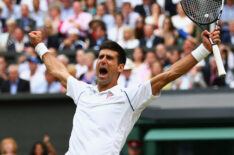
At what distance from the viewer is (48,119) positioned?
12.5 m

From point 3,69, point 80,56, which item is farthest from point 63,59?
point 3,69

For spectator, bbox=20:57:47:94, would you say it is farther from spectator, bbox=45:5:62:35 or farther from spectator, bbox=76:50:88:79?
spectator, bbox=45:5:62:35

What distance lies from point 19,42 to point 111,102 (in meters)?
8.17

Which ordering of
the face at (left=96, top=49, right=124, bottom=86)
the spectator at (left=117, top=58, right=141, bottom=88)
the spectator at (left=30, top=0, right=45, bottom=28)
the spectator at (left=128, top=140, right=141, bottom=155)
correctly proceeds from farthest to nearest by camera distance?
the spectator at (left=30, top=0, right=45, bottom=28) < the spectator at (left=117, top=58, right=141, bottom=88) < the spectator at (left=128, top=140, right=141, bottom=155) < the face at (left=96, top=49, right=124, bottom=86)

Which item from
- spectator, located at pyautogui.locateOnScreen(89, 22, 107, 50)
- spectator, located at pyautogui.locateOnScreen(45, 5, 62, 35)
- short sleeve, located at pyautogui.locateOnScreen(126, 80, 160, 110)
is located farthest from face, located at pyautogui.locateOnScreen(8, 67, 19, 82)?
short sleeve, located at pyautogui.locateOnScreen(126, 80, 160, 110)

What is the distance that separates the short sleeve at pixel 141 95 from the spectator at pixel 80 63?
6.06m

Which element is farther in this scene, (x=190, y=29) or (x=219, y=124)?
(x=190, y=29)

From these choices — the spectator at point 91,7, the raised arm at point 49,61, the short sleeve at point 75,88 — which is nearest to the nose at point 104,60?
the short sleeve at point 75,88

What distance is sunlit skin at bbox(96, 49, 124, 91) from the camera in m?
6.40

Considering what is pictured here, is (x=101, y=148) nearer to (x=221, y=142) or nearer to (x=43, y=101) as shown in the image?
(x=221, y=142)

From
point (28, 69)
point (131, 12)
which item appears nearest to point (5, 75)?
point (28, 69)

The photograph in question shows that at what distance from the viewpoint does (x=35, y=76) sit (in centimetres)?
1280

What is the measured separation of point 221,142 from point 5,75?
4354 millimetres

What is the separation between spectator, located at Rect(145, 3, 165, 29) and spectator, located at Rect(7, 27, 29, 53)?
8.08ft
